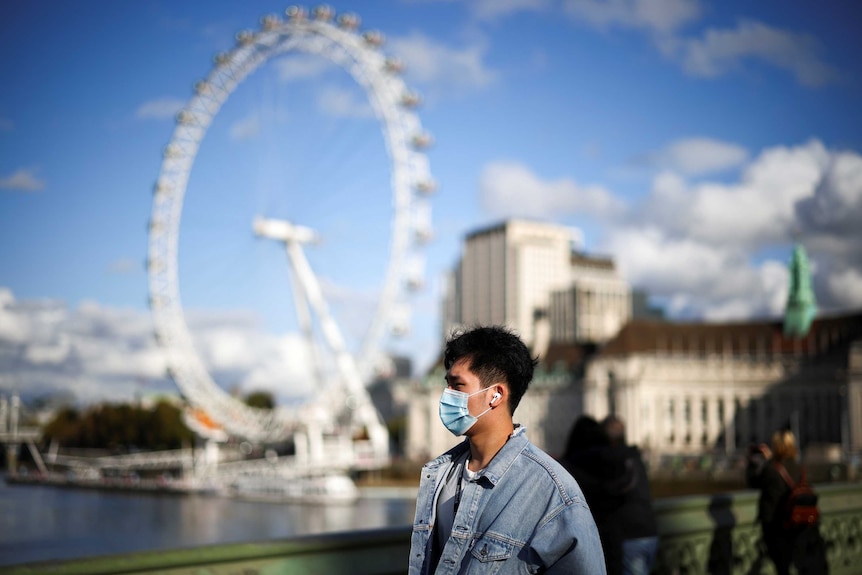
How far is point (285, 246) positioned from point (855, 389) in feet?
185

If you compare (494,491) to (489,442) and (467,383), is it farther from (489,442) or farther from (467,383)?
(467,383)

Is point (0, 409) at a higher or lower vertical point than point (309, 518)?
higher

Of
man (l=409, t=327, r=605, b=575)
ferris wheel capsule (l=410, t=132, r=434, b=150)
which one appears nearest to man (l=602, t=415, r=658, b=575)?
man (l=409, t=327, r=605, b=575)

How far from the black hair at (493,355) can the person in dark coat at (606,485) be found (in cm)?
287

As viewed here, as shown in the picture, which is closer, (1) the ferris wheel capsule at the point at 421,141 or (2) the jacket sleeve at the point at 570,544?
(2) the jacket sleeve at the point at 570,544

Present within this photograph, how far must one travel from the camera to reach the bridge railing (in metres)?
4.70

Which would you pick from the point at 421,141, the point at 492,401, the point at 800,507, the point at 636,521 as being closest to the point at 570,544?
the point at 492,401

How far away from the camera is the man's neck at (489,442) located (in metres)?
3.41

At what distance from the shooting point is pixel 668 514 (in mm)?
7566

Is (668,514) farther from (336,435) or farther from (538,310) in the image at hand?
(538,310)

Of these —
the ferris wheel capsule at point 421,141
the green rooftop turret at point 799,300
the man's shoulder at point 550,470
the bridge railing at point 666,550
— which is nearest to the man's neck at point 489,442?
the man's shoulder at point 550,470

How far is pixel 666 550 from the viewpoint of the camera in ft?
24.5

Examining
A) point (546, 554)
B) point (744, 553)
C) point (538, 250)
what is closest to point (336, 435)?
point (744, 553)

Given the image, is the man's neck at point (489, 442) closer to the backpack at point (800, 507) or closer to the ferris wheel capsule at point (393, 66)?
the backpack at point (800, 507)
